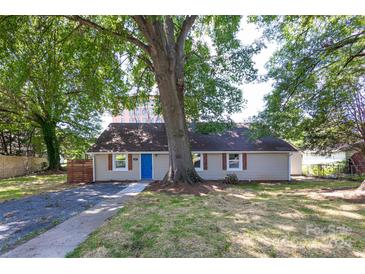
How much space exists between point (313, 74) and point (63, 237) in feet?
37.4

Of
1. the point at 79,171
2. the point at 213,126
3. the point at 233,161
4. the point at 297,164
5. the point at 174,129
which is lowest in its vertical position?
the point at 297,164

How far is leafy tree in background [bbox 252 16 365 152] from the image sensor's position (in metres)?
9.63

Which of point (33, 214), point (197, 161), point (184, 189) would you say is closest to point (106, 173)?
point (197, 161)

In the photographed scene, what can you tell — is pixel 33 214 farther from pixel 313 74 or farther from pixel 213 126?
pixel 313 74

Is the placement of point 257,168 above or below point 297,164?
above

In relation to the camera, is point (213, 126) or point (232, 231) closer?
point (232, 231)

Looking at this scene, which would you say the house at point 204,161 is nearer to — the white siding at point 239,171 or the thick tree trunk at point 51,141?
the white siding at point 239,171

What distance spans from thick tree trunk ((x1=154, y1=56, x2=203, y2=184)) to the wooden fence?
6521 mm

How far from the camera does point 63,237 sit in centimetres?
491

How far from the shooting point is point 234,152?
15844mm

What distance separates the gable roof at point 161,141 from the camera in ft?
52.5

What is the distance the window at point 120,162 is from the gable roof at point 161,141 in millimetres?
513

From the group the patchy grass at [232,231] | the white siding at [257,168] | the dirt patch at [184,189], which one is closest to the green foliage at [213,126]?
the white siding at [257,168]
